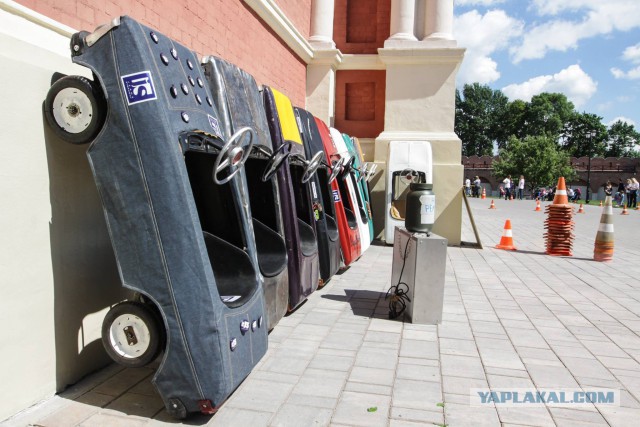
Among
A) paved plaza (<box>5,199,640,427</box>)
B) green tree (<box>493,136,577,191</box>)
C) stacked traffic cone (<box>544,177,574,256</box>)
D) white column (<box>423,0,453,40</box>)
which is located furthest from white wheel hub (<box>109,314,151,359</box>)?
green tree (<box>493,136,577,191</box>)

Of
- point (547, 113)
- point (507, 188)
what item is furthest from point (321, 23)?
point (547, 113)

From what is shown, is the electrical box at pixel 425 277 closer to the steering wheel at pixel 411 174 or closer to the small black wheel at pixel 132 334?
the small black wheel at pixel 132 334

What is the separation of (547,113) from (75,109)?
278ft

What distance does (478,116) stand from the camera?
86.0 metres

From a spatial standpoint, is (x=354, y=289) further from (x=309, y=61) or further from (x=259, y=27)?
(x=309, y=61)

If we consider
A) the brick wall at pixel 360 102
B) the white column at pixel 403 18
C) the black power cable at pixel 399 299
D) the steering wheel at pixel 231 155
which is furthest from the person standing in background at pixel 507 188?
the steering wheel at pixel 231 155

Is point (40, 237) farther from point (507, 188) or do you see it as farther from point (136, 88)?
point (507, 188)

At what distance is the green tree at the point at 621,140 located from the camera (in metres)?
80.9

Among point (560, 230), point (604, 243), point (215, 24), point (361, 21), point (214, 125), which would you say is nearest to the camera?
point (214, 125)

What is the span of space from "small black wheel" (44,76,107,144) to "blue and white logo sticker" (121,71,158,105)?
0.55ft

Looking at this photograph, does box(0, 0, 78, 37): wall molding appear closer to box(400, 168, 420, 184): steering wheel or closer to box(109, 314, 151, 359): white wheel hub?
box(109, 314, 151, 359): white wheel hub

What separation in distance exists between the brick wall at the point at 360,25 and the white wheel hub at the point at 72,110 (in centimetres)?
911

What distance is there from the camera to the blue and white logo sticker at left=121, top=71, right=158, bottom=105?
257cm

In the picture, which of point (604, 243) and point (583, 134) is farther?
point (583, 134)
